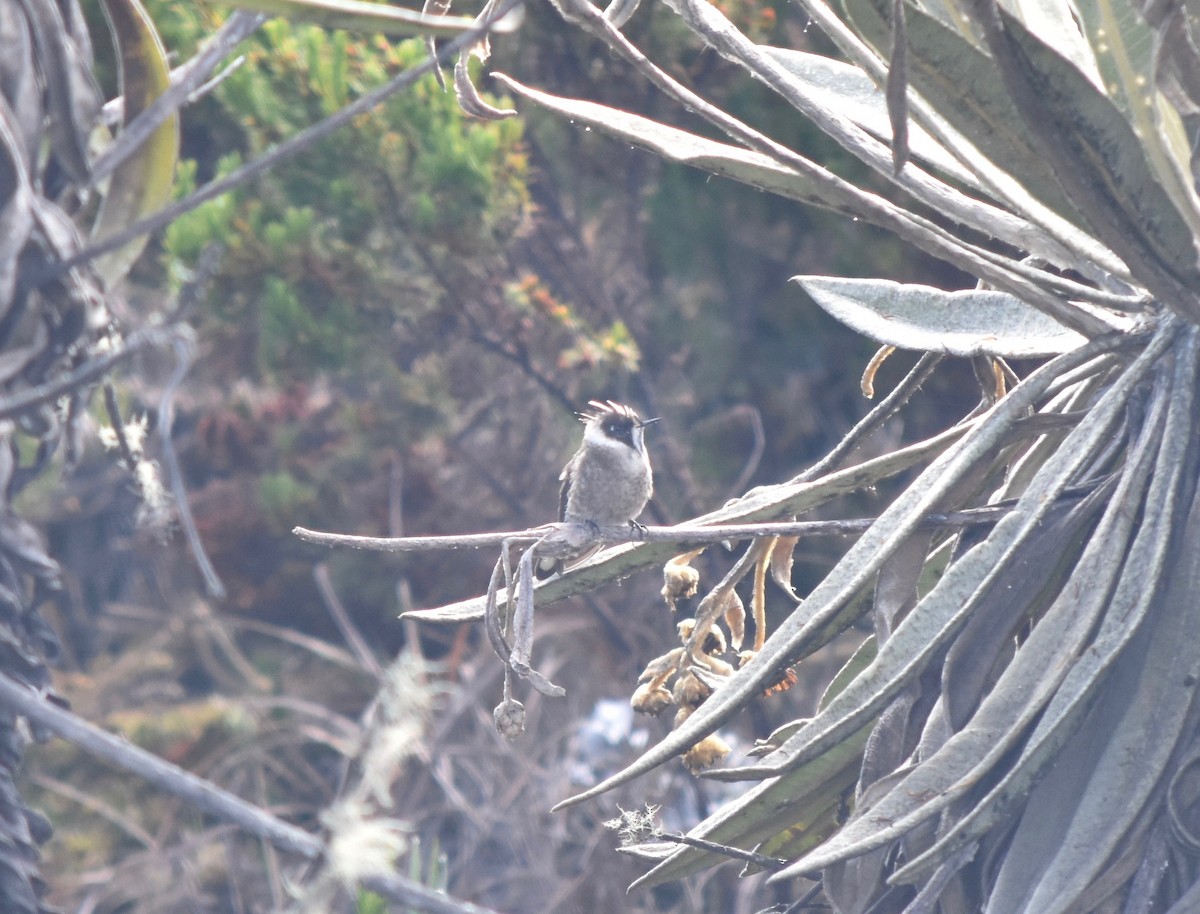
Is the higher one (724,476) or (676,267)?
(676,267)

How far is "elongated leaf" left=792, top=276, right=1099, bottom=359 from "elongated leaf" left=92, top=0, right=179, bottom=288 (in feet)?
3.65

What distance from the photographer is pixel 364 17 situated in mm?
1391

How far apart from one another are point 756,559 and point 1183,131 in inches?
35.1

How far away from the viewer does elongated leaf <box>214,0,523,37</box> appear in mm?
1365

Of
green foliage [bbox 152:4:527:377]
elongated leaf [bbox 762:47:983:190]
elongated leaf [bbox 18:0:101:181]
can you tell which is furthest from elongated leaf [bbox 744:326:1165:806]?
green foliage [bbox 152:4:527:377]

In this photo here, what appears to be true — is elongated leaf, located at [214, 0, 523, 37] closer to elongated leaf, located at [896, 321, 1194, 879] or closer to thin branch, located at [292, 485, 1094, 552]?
thin branch, located at [292, 485, 1094, 552]

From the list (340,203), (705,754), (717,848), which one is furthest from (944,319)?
(340,203)

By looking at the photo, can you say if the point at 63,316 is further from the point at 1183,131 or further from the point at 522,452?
the point at 522,452

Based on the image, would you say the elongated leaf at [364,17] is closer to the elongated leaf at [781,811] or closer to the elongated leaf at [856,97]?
the elongated leaf at [856,97]

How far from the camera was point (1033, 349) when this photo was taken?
78.7 inches

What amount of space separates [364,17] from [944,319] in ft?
3.79

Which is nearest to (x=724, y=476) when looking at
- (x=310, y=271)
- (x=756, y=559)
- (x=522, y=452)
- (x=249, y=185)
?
(x=522, y=452)

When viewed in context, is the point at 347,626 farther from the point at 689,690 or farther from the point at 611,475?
the point at 689,690

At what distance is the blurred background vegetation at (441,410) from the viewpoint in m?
5.79
